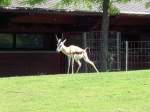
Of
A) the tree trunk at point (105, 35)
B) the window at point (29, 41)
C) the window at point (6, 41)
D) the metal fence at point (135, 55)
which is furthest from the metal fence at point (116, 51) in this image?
the window at point (6, 41)

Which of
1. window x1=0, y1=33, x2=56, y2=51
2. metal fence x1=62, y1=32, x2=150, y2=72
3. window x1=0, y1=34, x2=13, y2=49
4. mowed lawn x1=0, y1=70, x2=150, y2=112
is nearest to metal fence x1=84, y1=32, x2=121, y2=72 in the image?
metal fence x1=62, y1=32, x2=150, y2=72

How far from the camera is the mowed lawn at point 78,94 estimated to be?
12.6m

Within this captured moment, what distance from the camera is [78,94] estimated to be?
1423cm

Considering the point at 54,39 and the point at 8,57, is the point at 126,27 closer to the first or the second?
the point at 54,39

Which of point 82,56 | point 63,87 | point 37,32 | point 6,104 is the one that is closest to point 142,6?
point 37,32

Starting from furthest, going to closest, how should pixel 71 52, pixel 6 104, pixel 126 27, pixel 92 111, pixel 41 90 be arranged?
pixel 126 27 < pixel 71 52 < pixel 41 90 < pixel 6 104 < pixel 92 111

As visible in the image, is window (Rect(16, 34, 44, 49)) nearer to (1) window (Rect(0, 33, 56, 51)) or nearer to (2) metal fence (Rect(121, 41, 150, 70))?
(1) window (Rect(0, 33, 56, 51))

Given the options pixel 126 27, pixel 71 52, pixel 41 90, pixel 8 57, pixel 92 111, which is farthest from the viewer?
pixel 126 27

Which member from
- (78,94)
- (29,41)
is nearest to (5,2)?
(29,41)

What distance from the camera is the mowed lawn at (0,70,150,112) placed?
12648mm

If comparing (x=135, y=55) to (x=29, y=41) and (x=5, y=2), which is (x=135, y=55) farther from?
(x=5, y=2)

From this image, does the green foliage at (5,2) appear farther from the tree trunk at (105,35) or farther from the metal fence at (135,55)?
the metal fence at (135,55)

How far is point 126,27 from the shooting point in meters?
30.1

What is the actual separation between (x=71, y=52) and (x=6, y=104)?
9932mm
